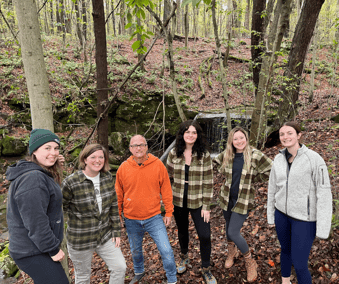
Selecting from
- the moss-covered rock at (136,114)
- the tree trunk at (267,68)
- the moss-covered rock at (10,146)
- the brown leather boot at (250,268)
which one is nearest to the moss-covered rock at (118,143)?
the moss-covered rock at (136,114)

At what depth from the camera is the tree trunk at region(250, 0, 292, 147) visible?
4824 mm

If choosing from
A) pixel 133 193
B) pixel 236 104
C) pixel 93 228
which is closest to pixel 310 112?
pixel 236 104

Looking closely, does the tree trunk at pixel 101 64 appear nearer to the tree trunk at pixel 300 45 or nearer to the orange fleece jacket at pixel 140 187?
the orange fleece jacket at pixel 140 187

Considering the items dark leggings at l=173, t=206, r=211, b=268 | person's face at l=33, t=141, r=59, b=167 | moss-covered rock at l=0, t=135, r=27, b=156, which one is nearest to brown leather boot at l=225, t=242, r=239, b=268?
dark leggings at l=173, t=206, r=211, b=268

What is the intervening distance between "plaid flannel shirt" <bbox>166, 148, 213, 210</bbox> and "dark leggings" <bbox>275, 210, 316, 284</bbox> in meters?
0.92

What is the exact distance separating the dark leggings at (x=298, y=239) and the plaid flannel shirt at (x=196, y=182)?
3.02ft

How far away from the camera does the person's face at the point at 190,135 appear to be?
9.70ft

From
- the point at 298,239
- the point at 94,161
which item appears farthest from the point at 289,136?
the point at 94,161

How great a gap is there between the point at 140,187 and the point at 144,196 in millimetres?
133

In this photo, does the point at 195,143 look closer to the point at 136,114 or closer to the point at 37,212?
the point at 37,212

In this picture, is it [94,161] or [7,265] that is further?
[7,265]

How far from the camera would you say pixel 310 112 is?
28.5 ft

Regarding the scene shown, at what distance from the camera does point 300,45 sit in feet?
20.6

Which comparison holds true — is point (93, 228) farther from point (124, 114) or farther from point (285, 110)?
point (124, 114)
